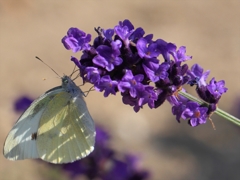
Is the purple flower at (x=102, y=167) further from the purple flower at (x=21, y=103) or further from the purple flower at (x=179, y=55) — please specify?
the purple flower at (x=179, y=55)

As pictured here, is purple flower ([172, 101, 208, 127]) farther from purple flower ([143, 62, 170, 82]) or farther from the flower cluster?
purple flower ([143, 62, 170, 82])

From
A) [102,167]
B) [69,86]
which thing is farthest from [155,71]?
[102,167]

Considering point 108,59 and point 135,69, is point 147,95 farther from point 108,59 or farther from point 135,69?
point 108,59

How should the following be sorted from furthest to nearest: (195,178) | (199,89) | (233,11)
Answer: (233,11)
(195,178)
(199,89)

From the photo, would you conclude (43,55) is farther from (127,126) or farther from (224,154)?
(224,154)

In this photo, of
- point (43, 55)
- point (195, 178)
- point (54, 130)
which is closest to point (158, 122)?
point (195, 178)

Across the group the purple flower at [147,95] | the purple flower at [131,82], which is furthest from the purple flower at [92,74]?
the purple flower at [147,95]
